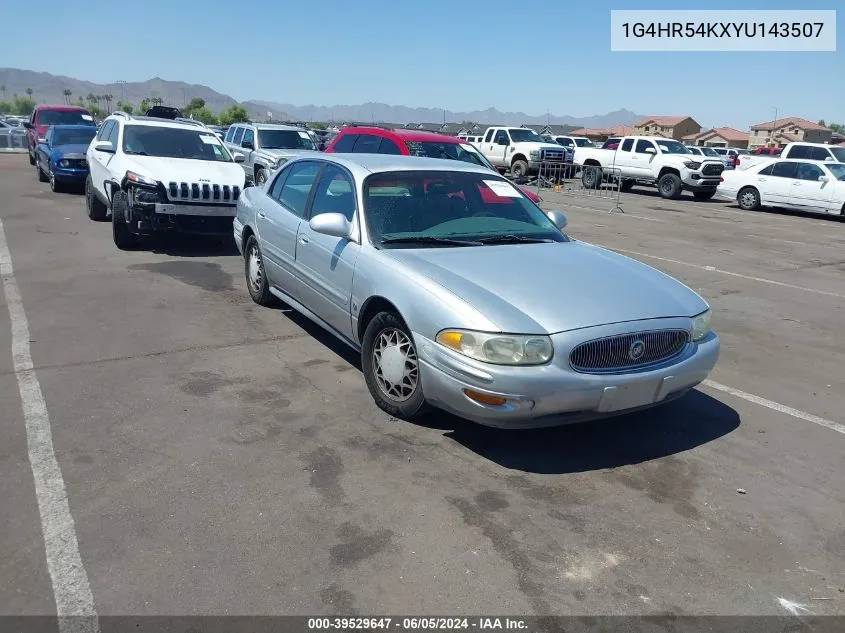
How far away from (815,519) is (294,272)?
406 cm

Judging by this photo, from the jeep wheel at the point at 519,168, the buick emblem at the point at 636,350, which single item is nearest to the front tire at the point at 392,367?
the buick emblem at the point at 636,350

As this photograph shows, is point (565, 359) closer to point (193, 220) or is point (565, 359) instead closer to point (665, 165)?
Answer: point (193, 220)

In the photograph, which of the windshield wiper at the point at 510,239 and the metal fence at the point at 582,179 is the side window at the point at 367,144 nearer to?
the windshield wiper at the point at 510,239

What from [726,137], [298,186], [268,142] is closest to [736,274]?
[298,186]

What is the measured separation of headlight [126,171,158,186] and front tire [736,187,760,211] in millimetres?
17718

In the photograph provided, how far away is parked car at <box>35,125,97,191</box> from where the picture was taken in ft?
52.1

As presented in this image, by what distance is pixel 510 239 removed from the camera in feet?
16.9

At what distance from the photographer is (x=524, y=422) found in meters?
3.90

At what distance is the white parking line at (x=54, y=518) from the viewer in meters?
2.78

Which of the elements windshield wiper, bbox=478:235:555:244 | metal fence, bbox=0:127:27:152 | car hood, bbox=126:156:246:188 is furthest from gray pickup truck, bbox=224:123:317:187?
metal fence, bbox=0:127:27:152

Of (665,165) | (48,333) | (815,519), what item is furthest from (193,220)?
(665,165)

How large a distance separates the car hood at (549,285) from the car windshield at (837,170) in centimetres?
1688

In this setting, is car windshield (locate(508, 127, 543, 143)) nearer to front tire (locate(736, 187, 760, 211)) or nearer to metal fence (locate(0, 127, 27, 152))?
front tire (locate(736, 187, 760, 211))

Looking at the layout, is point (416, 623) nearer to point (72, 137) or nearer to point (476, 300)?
point (476, 300)
